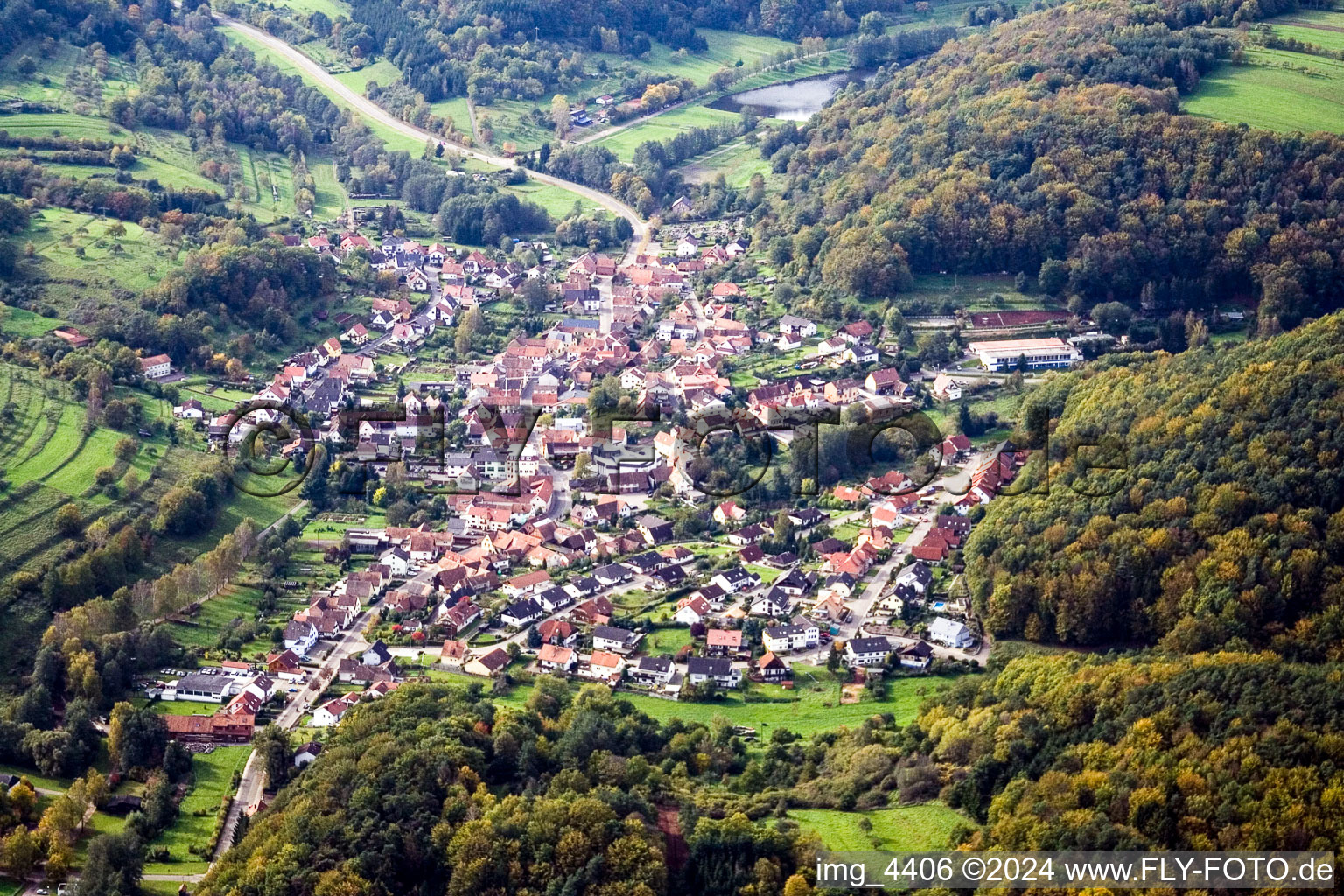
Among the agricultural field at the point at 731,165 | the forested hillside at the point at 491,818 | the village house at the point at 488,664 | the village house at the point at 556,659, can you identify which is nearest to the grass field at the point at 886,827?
the forested hillside at the point at 491,818

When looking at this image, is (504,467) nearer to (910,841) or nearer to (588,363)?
(588,363)

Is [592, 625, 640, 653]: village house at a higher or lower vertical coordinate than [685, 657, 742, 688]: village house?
higher

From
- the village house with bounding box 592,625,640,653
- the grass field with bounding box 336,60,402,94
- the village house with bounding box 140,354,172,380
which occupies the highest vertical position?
the grass field with bounding box 336,60,402,94

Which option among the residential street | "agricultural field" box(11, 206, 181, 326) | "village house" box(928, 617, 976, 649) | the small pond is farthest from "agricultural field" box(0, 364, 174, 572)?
the small pond

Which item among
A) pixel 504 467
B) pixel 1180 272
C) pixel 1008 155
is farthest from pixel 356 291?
pixel 1180 272

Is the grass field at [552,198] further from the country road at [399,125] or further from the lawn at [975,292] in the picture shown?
the lawn at [975,292]

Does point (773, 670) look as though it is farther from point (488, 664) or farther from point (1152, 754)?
point (1152, 754)

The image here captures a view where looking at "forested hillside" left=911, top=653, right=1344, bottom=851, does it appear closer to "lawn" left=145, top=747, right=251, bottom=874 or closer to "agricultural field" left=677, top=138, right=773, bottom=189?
"lawn" left=145, top=747, right=251, bottom=874
